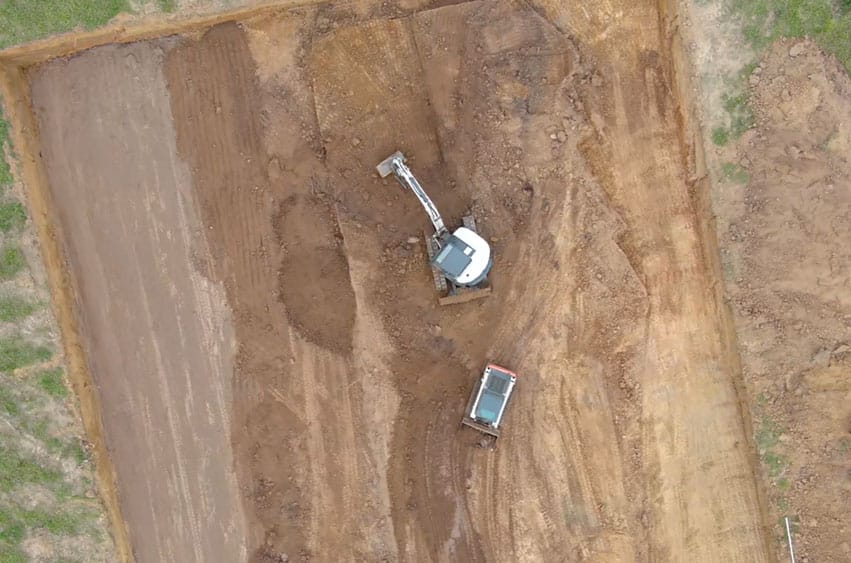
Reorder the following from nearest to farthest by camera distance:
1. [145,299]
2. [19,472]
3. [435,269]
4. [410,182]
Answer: [410,182] < [19,472] < [435,269] < [145,299]

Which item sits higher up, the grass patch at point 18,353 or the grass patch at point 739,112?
the grass patch at point 739,112

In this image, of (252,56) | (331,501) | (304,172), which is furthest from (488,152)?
(331,501)

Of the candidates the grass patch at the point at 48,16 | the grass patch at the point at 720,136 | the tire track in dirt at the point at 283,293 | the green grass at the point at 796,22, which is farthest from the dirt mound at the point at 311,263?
the green grass at the point at 796,22

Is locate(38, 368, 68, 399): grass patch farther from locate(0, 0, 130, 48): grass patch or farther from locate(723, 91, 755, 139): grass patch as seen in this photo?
locate(723, 91, 755, 139): grass patch

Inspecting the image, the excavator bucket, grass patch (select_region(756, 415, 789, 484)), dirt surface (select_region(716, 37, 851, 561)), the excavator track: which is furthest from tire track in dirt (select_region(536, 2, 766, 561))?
the excavator bucket

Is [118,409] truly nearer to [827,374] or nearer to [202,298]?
[202,298]

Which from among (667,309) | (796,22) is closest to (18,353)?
(667,309)

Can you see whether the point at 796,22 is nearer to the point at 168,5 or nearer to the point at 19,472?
the point at 168,5

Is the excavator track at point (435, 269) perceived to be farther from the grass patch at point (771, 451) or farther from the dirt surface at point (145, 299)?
the grass patch at point (771, 451)
